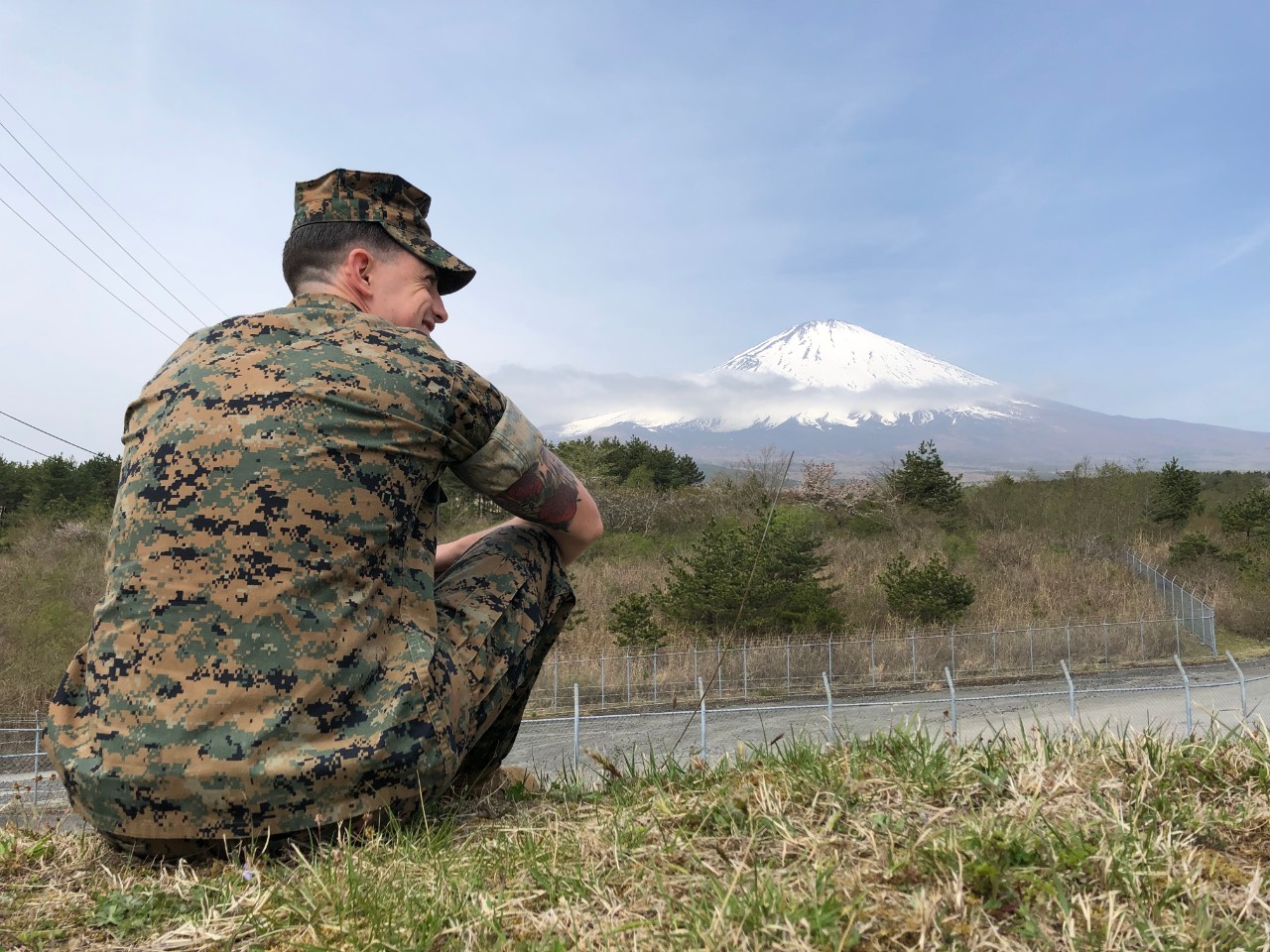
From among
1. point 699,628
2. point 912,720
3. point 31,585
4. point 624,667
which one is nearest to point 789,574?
point 699,628

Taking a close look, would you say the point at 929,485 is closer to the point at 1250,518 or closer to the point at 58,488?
the point at 1250,518

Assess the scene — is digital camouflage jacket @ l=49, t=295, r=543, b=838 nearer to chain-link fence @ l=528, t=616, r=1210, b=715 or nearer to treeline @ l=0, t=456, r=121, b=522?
chain-link fence @ l=528, t=616, r=1210, b=715

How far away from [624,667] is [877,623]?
750 centimetres

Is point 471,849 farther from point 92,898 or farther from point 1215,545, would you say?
point 1215,545

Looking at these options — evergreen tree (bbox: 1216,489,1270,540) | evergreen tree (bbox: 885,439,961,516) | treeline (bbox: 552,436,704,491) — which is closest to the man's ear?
evergreen tree (bbox: 885,439,961,516)

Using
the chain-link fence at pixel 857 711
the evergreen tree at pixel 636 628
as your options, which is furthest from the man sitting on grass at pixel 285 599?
the evergreen tree at pixel 636 628

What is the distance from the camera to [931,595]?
2183cm

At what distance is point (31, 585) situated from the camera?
25.1 metres

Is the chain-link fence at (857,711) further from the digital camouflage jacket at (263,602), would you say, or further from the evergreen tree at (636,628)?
the digital camouflage jacket at (263,602)

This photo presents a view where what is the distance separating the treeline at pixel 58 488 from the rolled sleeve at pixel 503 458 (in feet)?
118

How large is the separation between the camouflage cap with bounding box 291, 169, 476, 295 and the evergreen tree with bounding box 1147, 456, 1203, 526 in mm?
34356

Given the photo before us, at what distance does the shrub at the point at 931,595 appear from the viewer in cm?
2173

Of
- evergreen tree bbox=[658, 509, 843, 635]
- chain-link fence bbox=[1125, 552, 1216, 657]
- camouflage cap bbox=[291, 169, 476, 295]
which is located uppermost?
camouflage cap bbox=[291, 169, 476, 295]

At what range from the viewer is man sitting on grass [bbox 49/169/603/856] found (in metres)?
1.48
